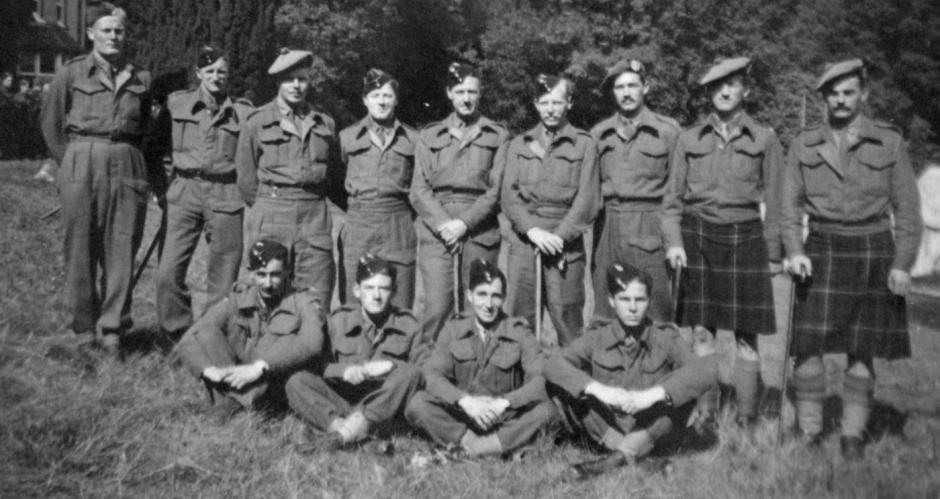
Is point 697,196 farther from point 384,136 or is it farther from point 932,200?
point 932,200

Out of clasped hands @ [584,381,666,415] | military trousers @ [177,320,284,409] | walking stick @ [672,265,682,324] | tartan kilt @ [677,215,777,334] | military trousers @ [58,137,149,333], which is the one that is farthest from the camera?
military trousers @ [58,137,149,333]

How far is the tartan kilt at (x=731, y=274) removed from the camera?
540 cm

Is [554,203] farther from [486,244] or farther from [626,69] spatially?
[626,69]

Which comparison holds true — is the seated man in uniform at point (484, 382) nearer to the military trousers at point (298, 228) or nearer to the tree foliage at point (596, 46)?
the military trousers at point (298, 228)

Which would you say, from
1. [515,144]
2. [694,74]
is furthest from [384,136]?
[694,74]

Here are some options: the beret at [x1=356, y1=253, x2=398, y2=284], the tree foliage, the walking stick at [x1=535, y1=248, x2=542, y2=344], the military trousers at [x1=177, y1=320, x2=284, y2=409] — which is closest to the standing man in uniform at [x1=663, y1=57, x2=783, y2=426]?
the walking stick at [x1=535, y1=248, x2=542, y2=344]

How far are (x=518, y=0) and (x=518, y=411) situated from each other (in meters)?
39.0

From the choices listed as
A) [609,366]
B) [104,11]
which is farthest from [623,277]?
[104,11]

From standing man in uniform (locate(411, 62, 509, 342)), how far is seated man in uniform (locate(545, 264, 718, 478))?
1.15m

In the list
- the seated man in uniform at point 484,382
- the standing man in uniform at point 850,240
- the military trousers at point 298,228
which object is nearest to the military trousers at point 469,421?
the seated man in uniform at point 484,382

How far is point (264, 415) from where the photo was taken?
5.20m

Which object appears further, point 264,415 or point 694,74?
point 694,74

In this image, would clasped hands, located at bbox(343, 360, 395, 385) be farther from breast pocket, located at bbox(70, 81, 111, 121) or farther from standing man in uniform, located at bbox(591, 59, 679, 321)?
breast pocket, located at bbox(70, 81, 111, 121)

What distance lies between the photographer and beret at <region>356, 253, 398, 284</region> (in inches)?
214
